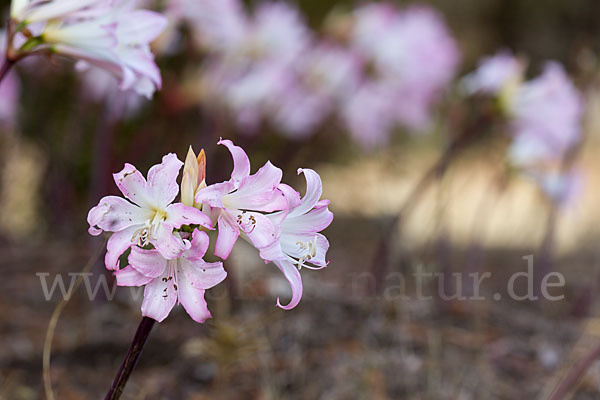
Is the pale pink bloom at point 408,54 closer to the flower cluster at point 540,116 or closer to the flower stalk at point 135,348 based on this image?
the flower cluster at point 540,116

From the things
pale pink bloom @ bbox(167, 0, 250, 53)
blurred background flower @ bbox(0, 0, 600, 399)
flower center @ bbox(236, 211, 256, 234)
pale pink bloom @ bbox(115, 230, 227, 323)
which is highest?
flower center @ bbox(236, 211, 256, 234)

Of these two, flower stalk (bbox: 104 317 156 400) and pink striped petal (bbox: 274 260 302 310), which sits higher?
pink striped petal (bbox: 274 260 302 310)

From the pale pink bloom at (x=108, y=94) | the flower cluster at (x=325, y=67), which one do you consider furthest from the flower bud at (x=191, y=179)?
the flower cluster at (x=325, y=67)

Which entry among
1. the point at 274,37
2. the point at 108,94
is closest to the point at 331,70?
the point at 274,37

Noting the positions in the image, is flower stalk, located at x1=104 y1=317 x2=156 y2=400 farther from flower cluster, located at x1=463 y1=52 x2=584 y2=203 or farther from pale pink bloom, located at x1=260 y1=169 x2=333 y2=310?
flower cluster, located at x1=463 y1=52 x2=584 y2=203

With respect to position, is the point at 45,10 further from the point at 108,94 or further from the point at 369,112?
the point at 369,112

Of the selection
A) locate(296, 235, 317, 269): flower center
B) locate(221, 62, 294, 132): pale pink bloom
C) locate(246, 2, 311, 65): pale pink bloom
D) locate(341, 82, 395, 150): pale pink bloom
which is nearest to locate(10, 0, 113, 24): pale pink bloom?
locate(296, 235, 317, 269): flower center

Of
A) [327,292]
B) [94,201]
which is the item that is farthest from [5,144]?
[327,292]
